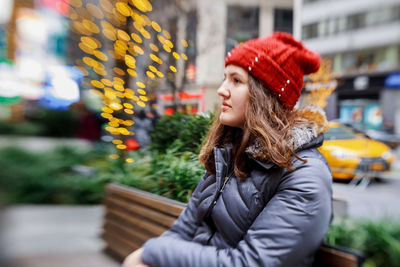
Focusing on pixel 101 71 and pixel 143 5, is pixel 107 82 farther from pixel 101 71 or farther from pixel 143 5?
pixel 143 5

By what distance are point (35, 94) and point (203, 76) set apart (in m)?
16.5

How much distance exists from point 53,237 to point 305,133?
164 inches

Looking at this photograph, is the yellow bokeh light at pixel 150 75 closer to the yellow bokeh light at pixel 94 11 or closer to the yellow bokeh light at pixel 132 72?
the yellow bokeh light at pixel 132 72

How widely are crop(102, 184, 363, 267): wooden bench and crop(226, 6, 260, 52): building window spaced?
5.30ft

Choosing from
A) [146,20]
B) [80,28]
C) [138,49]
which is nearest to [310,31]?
[80,28]

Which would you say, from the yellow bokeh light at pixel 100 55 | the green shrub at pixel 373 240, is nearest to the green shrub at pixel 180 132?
the green shrub at pixel 373 240

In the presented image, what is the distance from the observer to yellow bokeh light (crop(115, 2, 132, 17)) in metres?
5.38

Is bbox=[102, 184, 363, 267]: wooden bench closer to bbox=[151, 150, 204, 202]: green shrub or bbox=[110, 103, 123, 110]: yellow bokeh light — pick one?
bbox=[151, 150, 204, 202]: green shrub

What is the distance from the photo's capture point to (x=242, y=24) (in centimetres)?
418

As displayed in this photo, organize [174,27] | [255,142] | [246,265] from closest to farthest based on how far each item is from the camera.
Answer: [246,265]
[255,142]
[174,27]

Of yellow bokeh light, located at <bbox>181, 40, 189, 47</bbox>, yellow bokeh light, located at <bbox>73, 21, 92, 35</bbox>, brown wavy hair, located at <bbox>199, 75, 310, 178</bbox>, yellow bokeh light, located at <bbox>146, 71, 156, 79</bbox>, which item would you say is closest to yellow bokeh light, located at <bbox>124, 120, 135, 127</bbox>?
yellow bokeh light, located at <bbox>146, 71, 156, 79</bbox>

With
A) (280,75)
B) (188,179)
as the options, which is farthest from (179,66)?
(280,75)

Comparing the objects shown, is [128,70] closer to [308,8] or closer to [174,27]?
[174,27]

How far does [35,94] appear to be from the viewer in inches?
710
